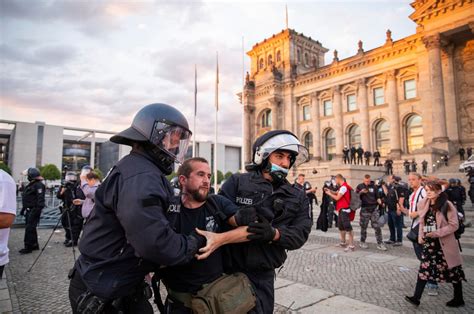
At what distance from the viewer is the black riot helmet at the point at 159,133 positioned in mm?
1889

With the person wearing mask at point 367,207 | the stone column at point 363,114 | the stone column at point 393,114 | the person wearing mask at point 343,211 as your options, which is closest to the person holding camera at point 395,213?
the person wearing mask at point 367,207

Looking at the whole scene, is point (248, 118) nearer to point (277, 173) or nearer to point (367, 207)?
point (367, 207)

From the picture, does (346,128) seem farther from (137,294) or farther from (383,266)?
(137,294)

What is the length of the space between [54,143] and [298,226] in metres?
79.2

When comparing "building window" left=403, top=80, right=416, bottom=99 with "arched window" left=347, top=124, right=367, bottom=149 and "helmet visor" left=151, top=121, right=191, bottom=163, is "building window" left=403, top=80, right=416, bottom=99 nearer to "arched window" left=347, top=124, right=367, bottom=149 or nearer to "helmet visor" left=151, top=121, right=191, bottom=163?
"arched window" left=347, top=124, right=367, bottom=149

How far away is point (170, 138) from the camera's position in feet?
6.48

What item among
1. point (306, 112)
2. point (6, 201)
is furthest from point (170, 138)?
point (306, 112)

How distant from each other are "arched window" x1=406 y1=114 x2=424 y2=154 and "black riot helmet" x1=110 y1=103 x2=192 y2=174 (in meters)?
34.2

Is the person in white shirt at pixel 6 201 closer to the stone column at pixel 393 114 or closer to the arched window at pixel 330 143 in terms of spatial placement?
the stone column at pixel 393 114

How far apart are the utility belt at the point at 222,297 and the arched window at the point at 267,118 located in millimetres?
44495

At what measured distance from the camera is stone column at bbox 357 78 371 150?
34.5m

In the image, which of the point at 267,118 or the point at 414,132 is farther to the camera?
the point at 267,118

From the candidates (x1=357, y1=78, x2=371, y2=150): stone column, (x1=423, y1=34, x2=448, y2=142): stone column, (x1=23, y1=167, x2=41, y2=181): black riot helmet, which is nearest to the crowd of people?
(x1=23, y1=167, x2=41, y2=181): black riot helmet

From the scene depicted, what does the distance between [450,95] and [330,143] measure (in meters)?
15.0
